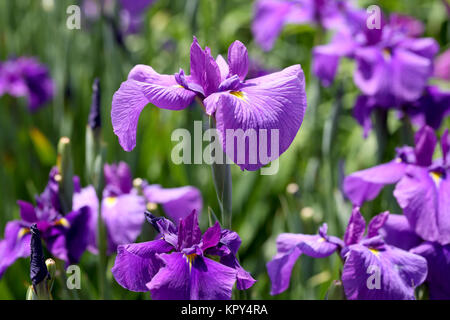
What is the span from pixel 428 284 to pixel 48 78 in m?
2.27

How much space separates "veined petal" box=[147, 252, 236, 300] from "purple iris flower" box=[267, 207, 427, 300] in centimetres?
26

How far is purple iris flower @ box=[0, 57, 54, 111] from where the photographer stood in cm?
267

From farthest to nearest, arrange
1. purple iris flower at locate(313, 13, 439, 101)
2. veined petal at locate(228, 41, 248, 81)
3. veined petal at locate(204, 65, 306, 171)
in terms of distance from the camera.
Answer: purple iris flower at locate(313, 13, 439, 101), veined petal at locate(228, 41, 248, 81), veined petal at locate(204, 65, 306, 171)

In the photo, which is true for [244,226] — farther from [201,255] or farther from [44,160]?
[201,255]

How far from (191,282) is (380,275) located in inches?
15.7

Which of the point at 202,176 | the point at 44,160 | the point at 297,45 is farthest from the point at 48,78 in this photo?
the point at 297,45

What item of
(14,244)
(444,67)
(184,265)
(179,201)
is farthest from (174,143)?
(444,67)

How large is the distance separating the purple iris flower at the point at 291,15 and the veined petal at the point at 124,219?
1176mm

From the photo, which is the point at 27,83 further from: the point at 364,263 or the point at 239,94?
the point at 364,263

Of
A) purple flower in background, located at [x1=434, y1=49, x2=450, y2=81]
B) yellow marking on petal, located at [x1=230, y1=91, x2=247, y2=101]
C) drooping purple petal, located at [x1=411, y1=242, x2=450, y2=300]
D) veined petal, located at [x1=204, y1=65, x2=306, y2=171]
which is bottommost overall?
drooping purple petal, located at [x1=411, y1=242, x2=450, y2=300]

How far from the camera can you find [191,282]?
3.18 feet

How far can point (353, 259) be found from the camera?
1.10m

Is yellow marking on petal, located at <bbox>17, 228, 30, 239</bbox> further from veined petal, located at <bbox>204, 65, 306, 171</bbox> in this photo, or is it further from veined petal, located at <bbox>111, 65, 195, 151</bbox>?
veined petal, located at <bbox>204, 65, 306, 171</bbox>

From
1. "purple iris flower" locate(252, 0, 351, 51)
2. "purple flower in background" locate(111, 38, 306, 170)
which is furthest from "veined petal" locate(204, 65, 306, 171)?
"purple iris flower" locate(252, 0, 351, 51)
